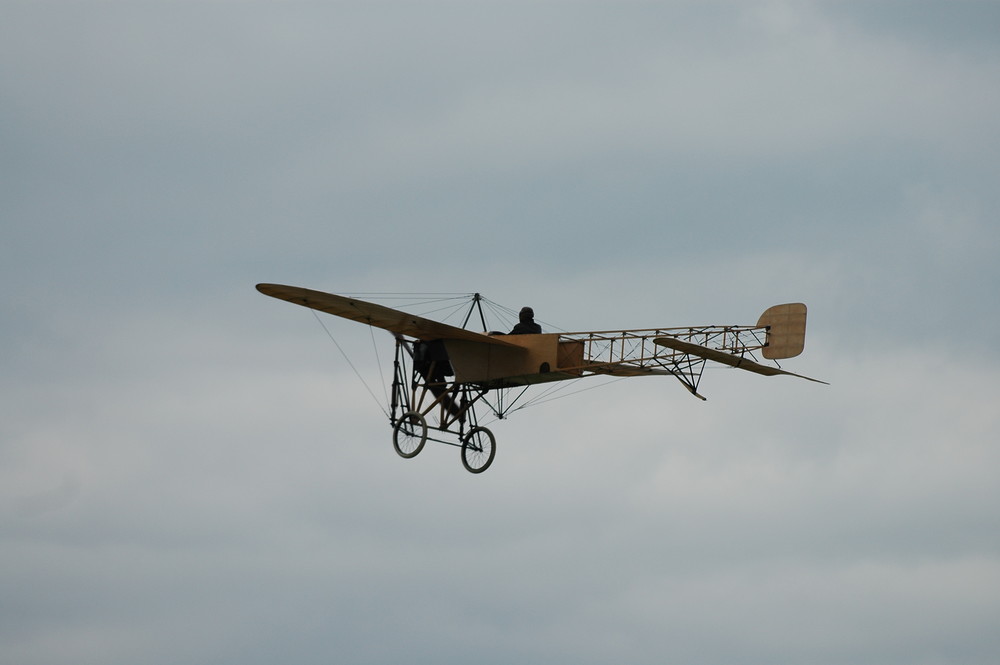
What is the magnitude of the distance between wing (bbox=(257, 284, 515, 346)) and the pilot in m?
1.12

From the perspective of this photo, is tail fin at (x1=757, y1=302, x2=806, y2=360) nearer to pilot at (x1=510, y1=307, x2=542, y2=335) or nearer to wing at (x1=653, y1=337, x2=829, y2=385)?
wing at (x1=653, y1=337, x2=829, y2=385)

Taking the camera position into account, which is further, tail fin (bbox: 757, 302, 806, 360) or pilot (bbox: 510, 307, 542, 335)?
pilot (bbox: 510, 307, 542, 335)

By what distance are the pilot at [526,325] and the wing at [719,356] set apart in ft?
17.6

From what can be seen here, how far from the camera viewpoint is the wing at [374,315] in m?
70.4

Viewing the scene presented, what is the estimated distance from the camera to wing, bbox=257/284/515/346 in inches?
2773

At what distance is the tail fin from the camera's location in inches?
2699

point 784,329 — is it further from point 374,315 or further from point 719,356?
point 374,315

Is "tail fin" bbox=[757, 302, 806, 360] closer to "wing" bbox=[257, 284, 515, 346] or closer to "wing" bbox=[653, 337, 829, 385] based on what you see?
"wing" bbox=[653, 337, 829, 385]

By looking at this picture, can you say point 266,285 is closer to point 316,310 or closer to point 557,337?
point 316,310

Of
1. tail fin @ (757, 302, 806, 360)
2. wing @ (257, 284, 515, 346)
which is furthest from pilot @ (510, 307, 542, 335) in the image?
tail fin @ (757, 302, 806, 360)

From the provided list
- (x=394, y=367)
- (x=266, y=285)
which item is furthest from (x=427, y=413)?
(x=266, y=285)

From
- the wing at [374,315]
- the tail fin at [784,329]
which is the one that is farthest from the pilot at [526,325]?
the tail fin at [784,329]

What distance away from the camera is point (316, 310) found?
71.8 metres

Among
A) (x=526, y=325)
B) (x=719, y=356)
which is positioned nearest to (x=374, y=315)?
(x=526, y=325)
